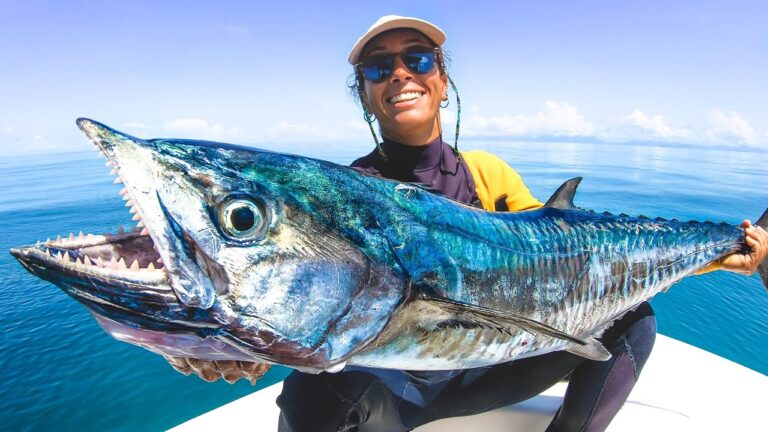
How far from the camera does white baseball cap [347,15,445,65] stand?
2.42 m

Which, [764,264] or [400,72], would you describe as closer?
[400,72]

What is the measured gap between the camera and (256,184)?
3.85 feet

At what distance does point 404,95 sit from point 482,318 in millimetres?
1686

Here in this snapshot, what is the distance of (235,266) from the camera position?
3.46ft

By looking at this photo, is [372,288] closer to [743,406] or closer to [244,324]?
[244,324]

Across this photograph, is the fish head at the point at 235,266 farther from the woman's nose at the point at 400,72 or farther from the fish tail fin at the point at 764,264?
the fish tail fin at the point at 764,264

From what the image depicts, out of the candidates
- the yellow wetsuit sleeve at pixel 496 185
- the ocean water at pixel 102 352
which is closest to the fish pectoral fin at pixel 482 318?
the ocean water at pixel 102 352

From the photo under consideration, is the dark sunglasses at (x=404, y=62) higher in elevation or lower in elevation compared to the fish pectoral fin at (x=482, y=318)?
higher

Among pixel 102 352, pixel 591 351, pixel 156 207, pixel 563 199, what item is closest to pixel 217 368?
pixel 156 207

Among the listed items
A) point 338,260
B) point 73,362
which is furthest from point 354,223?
point 73,362

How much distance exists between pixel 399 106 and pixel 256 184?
164cm

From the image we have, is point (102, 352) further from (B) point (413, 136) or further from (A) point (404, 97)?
(A) point (404, 97)

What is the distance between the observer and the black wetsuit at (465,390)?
6.30ft

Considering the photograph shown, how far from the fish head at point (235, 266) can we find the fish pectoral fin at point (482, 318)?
0.65 ft
